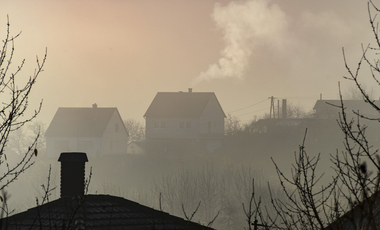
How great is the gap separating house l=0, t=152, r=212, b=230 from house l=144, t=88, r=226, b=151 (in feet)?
144

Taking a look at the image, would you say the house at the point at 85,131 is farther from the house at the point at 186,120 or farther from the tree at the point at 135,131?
the tree at the point at 135,131

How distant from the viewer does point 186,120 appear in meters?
55.2

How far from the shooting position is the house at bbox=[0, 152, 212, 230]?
7.56m

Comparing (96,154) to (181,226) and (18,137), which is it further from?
(181,226)

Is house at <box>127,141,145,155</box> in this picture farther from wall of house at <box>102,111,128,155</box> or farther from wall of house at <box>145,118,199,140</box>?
wall of house at <box>102,111,128,155</box>

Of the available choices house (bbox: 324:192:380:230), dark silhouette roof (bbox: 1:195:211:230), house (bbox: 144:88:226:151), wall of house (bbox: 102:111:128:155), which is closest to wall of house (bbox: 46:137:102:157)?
wall of house (bbox: 102:111:128:155)

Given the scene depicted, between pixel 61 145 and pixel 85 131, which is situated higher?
pixel 85 131

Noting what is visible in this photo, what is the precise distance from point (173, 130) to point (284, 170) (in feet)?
51.2

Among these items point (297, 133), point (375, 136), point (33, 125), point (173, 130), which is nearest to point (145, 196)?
point (173, 130)

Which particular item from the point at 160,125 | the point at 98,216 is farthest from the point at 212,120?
the point at 98,216

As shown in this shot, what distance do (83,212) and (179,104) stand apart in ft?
163

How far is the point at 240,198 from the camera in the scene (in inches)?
1610

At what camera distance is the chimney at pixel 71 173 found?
28.8ft

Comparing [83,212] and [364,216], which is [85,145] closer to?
[83,212]
